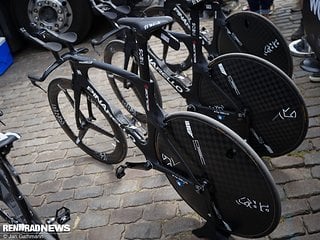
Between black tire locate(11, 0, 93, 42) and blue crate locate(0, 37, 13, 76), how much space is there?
1.89 ft

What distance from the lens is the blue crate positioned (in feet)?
20.5

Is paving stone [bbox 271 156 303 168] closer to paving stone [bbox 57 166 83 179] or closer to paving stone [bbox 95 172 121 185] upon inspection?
paving stone [bbox 95 172 121 185]

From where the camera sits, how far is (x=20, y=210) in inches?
90.5

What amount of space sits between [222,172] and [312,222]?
0.83 metres

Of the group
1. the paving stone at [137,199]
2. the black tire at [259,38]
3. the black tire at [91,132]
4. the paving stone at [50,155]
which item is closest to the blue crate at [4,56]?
the black tire at [91,132]

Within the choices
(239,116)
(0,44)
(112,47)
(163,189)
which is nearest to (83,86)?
(112,47)

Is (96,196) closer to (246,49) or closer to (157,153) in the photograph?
(157,153)

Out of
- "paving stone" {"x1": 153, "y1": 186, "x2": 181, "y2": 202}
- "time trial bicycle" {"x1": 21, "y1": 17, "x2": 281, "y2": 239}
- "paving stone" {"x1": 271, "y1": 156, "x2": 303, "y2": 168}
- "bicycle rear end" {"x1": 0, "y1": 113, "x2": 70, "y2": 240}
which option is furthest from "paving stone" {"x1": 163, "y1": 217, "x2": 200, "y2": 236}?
"paving stone" {"x1": 271, "y1": 156, "x2": 303, "y2": 168}

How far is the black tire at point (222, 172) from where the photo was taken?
202 cm

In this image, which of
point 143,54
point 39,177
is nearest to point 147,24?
point 143,54

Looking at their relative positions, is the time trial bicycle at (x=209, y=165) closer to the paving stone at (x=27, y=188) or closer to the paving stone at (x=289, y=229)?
the paving stone at (x=289, y=229)

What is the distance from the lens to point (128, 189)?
3.15 meters

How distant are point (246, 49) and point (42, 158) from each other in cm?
252

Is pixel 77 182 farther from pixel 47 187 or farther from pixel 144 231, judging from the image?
pixel 144 231
